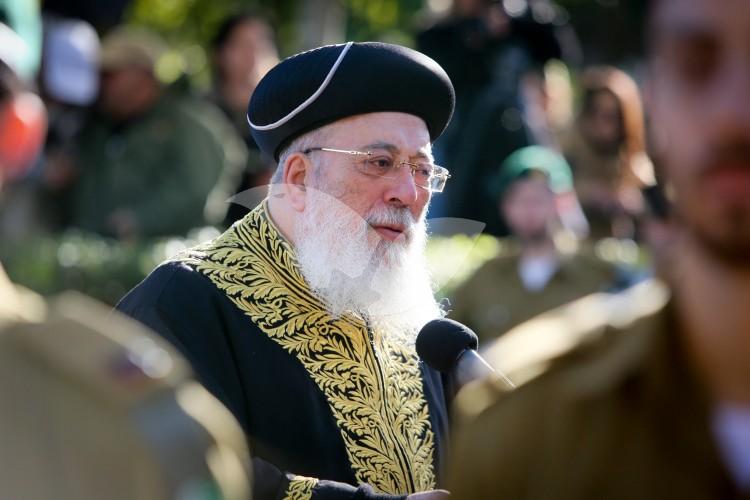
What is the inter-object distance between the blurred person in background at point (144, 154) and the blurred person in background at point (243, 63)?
134mm

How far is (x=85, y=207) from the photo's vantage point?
11062 mm

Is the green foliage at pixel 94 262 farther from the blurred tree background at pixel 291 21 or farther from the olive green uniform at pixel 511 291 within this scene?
the blurred tree background at pixel 291 21

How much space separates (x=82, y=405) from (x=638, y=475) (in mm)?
899

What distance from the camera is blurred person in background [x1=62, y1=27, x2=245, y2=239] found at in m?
10.6

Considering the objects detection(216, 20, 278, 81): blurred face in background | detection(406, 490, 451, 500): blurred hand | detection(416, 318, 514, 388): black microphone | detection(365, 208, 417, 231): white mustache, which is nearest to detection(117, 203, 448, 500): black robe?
detection(406, 490, 451, 500): blurred hand

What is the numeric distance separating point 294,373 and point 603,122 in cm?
600

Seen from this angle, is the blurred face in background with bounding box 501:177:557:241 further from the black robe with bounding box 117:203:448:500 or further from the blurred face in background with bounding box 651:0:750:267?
the blurred face in background with bounding box 651:0:750:267

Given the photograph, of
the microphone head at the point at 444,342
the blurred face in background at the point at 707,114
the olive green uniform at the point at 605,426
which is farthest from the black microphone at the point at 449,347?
the blurred face in background at the point at 707,114

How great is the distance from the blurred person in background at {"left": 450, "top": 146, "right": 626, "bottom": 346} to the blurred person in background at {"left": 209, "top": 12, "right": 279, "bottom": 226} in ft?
5.24

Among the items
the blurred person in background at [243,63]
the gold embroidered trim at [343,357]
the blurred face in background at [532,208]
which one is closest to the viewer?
the gold embroidered trim at [343,357]

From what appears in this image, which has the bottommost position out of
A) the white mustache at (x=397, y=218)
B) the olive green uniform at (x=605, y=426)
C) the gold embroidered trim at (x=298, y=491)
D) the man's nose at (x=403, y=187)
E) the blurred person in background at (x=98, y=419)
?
the gold embroidered trim at (x=298, y=491)

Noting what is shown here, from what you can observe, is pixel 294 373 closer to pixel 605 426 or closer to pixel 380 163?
pixel 380 163

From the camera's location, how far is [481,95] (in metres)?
10.8

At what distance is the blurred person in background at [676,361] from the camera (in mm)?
2521
